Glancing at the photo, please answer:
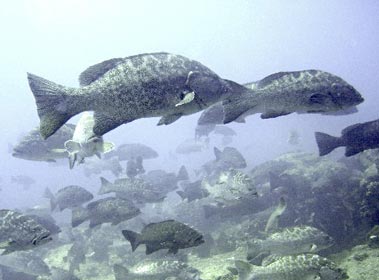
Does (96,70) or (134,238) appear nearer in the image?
(96,70)

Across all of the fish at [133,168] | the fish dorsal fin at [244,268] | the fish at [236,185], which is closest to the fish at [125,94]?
the fish dorsal fin at [244,268]

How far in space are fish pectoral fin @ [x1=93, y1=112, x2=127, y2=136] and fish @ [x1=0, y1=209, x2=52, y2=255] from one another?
296cm

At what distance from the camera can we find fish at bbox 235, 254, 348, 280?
616cm

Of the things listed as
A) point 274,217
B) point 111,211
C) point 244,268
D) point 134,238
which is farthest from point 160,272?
point 274,217

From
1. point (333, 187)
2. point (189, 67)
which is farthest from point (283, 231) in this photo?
point (189, 67)

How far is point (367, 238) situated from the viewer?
836 cm

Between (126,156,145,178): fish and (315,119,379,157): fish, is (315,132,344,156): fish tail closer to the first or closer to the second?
(315,119,379,157): fish

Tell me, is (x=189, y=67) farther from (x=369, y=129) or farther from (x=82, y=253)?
(x=82, y=253)

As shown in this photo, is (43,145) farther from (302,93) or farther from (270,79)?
(302,93)

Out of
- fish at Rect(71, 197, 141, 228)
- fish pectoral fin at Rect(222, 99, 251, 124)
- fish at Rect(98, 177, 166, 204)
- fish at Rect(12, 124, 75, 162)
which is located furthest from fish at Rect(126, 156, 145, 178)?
fish pectoral fin at Rect(222, 99, 251, 124)

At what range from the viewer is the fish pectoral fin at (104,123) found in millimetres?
4559

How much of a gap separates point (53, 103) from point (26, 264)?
8.61m

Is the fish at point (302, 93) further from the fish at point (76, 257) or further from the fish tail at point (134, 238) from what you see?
the fish at point (76, 257)

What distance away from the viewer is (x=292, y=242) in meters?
7.43
